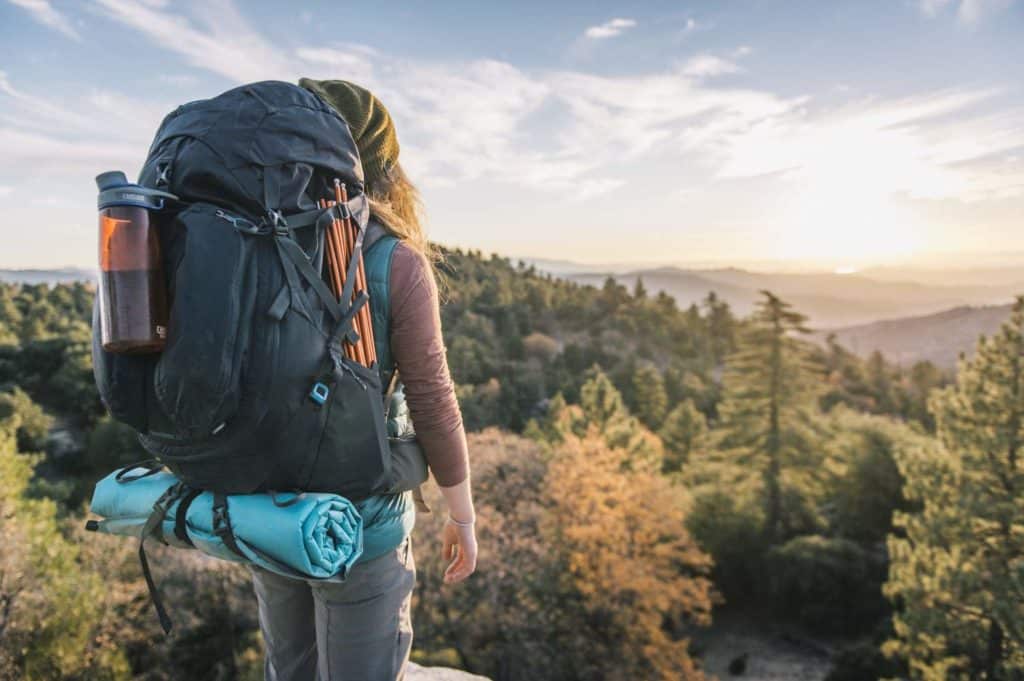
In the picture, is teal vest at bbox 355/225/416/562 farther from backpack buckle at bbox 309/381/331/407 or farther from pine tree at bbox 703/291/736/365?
pine tree at bbox 703/291/736/365

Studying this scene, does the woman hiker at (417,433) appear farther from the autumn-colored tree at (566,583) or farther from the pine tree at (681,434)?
the pine tree at (681,434)

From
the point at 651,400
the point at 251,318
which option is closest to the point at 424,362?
the point at 251,318

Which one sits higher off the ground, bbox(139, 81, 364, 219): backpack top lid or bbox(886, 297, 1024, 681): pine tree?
bbox(139, 81, 364, 219): backpack top lid

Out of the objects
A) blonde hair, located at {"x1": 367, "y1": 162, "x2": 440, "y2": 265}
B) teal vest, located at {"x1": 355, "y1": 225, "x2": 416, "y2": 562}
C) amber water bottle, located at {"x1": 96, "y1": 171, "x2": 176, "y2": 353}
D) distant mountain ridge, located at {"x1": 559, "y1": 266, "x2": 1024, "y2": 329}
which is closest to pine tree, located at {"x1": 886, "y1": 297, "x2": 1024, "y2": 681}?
teal vest, located at {"x1": 355, "y1": 225, "x2": 416, "y2": 562}

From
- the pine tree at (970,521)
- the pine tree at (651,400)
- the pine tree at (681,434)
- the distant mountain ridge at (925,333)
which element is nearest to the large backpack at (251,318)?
the pine tree at (970,521)

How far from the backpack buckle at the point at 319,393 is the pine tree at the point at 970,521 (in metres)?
12.3

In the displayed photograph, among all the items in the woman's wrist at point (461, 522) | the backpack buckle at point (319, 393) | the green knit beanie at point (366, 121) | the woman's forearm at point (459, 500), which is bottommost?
the woman's wrist at point (461, 522)

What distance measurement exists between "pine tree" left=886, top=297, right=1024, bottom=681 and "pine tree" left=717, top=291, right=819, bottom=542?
1133 centimetres

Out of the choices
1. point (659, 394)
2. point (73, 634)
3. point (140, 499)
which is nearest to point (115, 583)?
point (73, 634)

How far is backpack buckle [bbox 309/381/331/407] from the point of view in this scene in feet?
4.52

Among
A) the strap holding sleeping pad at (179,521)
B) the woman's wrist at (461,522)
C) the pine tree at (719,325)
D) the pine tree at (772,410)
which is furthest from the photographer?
the pine tree at (719,325)

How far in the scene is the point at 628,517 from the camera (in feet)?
60.7

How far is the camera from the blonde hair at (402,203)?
172cm

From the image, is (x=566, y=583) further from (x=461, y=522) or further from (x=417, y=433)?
(x=417, y=433)
